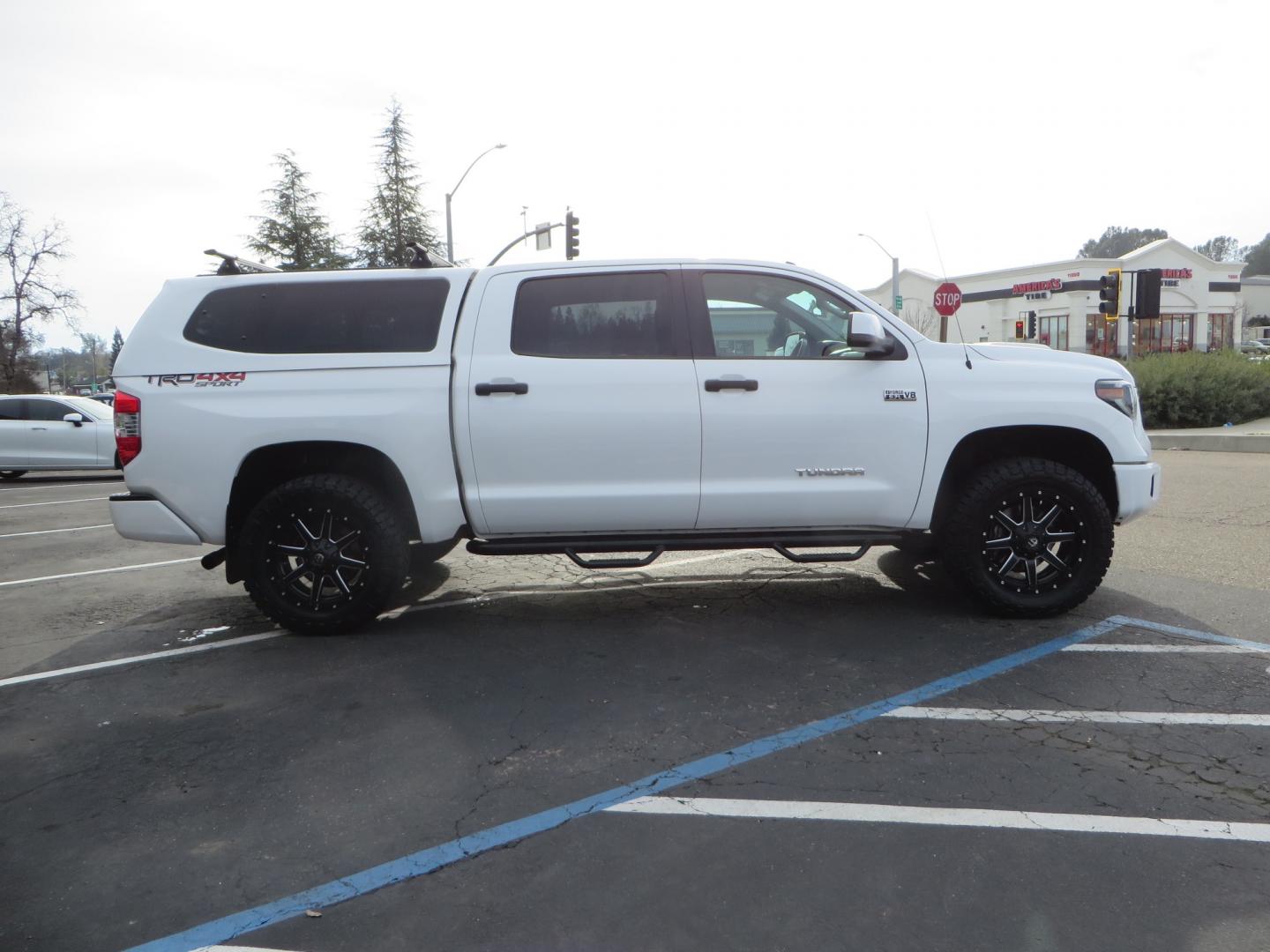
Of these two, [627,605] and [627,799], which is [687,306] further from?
[627,799]

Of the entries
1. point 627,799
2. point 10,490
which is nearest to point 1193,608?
point 627,799

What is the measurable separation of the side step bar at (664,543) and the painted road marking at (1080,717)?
52.5 inches

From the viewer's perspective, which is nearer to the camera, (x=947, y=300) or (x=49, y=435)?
(x=49, y=435)

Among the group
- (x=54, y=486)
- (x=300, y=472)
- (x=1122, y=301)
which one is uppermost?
(x=1122, y=301)

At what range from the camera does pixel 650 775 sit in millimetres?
3352

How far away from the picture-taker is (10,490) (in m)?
14.6

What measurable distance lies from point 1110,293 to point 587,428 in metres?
18.2

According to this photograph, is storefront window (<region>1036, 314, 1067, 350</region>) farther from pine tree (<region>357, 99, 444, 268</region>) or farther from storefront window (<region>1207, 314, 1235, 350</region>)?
pine tree (<region>357, 99, 444, 268</region>)

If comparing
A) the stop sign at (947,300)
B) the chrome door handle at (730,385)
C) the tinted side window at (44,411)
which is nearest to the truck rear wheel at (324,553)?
the chrome door handle at (730,385)

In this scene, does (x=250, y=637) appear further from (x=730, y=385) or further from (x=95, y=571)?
(x=730, y=385)

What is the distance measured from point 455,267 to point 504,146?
2004 centimetres

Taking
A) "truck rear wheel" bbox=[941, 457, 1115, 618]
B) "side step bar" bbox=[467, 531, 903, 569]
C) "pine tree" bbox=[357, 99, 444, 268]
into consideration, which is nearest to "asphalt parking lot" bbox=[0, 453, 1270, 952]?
"truck rear wheel" bbox=[941, 457, 1115, 618]

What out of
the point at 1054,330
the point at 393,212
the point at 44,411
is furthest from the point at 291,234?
the point at 1054,330

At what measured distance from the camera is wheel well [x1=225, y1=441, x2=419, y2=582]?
506cm
